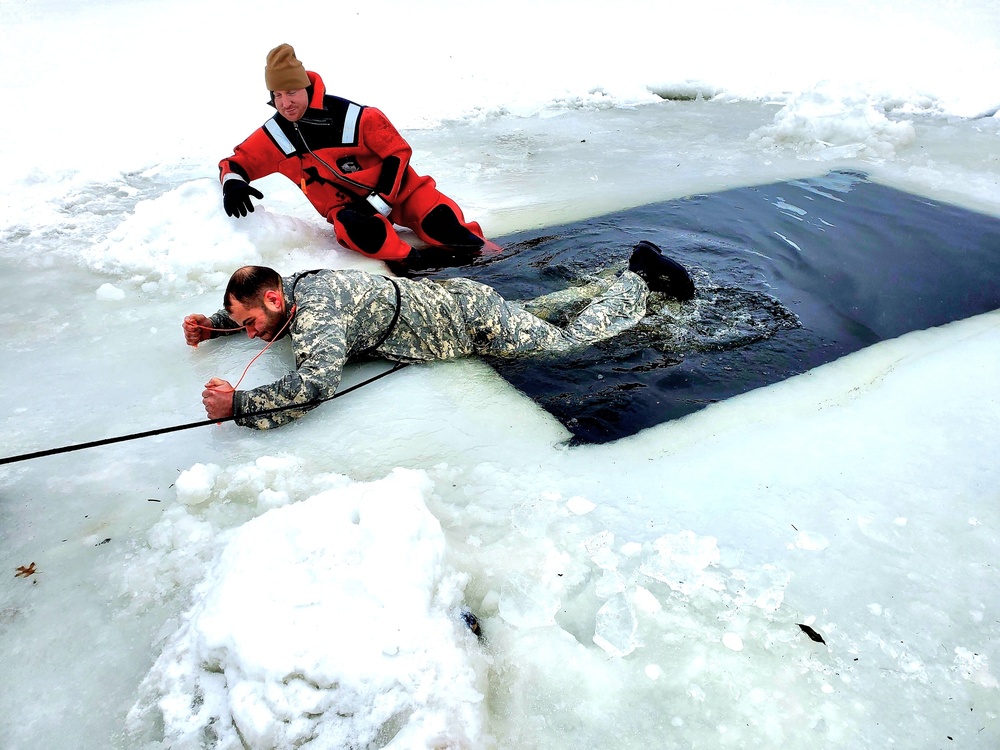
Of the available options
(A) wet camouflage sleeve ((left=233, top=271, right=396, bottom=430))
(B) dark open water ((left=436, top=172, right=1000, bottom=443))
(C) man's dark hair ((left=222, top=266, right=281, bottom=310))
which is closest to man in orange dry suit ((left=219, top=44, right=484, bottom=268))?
(B) dark open water ((left=436, top=172, right=1000, bottom=443))

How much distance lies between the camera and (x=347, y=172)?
3.67 meters

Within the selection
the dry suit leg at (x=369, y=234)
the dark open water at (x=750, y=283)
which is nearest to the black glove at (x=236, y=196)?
the dry suit leg at (x=369, y=234)

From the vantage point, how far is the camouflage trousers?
9.39ft

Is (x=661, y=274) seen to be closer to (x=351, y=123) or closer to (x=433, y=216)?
(x=433, y=216)

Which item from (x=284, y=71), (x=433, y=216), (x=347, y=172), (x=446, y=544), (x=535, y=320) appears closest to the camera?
(x=446, y=544)

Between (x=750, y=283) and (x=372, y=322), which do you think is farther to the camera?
(x=750, y=283)

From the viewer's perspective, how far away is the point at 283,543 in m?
1.60

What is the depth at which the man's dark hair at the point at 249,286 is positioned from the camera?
7.68 feet

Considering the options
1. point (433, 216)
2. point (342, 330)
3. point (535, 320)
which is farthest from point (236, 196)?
point (535, 320)

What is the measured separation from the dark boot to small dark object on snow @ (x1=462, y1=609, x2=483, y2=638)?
2.15 meters

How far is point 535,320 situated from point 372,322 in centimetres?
78

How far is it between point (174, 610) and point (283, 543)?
36 cm

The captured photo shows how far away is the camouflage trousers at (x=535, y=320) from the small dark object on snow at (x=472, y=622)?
1471 mm

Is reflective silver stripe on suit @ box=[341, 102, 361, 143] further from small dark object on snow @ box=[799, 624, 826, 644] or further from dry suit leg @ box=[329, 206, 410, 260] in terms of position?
small dark object on snow @ box=[799, 624, 826, 644]
